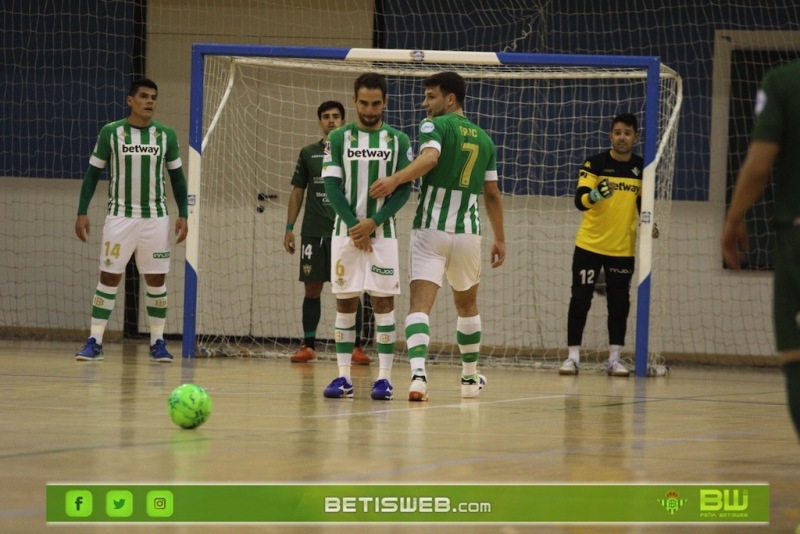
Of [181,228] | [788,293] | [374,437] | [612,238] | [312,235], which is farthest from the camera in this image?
[312,235]

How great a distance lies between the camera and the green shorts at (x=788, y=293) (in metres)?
3.68

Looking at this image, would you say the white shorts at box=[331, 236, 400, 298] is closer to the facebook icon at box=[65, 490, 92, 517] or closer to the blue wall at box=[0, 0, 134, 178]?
the facebook icon at box=[65, 490, 92, 517]

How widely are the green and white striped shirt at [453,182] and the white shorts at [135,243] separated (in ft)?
11.8

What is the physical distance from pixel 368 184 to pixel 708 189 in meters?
6.92

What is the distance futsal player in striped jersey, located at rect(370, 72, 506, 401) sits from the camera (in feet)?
24.8

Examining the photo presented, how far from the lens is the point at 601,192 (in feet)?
34.5

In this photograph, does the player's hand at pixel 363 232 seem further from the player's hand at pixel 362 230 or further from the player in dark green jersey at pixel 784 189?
the player in dark green jersey at pixel 784 189

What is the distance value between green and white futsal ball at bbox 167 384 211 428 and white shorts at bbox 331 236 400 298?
181 centimetres

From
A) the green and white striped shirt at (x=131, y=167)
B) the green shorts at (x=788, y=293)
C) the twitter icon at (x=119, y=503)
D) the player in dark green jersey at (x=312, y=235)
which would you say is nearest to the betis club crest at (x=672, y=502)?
the green shorts at (x=788, y=293)

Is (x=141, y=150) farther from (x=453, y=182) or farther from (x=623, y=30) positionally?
(x=623, y=30)

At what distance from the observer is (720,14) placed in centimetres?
1358

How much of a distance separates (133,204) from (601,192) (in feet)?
13.1

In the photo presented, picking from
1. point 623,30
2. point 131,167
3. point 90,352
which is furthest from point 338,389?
point 623,30

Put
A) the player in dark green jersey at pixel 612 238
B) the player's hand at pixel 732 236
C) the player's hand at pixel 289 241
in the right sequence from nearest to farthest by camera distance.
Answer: the player's hand at pixel 732 236 < the player in dark green jersey at pixel 612 238 < the player's hand at pixel 289 241
